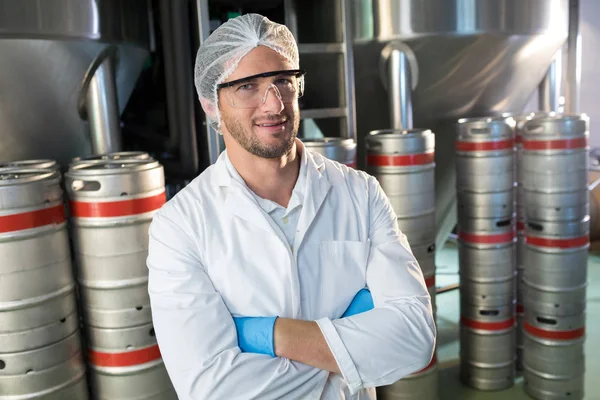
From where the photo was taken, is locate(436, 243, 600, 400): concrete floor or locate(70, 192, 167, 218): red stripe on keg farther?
locate(436, 243, 600, 400): concrete floor

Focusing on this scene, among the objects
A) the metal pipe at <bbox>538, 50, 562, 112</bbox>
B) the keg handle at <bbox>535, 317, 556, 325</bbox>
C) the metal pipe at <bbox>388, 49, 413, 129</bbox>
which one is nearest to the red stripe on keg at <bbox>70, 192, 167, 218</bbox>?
the metal pipe at <bbox>388, 49, 413, 129</bbox>

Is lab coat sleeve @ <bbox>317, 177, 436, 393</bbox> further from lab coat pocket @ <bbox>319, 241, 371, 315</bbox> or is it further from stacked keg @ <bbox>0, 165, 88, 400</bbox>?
stacked keg @ <bbox>0, 165, 88, 400</bbox>

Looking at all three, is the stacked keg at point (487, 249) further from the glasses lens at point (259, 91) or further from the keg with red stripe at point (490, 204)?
the glasses lens at point (259, 91)

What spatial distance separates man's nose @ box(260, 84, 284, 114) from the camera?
3.76 ft

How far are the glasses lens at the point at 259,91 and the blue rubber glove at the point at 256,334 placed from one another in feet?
1.35

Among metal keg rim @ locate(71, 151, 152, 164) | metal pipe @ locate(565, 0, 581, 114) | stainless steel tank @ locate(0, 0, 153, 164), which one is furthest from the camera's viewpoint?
metal pipe @ locate(565, 0, 581, 114)

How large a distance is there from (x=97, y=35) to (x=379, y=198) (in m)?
1.31

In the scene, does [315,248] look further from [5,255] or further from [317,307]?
[5,255]

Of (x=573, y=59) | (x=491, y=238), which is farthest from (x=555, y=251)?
(x=573, y=59)

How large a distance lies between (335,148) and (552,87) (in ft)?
5.56

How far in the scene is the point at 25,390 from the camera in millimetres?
1779


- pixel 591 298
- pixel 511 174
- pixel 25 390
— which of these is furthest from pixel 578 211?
pixel 25 390

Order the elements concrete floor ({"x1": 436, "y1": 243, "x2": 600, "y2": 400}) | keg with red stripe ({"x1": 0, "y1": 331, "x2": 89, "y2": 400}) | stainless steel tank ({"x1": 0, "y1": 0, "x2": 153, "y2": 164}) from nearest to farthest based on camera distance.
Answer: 1. keg with red stripe ({"x1": 0, "y1": 331, "x2": 89, "y2": 400})
2. stainless steel tank ({"x1": 0, "y1": 0, "x2": 153, "y2": 164})
3. concrete floor ({"x1": 436, "y1": 243, "x2": 600, "y2": 400})

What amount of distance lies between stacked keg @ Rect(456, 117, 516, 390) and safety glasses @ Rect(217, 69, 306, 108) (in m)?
1.56
